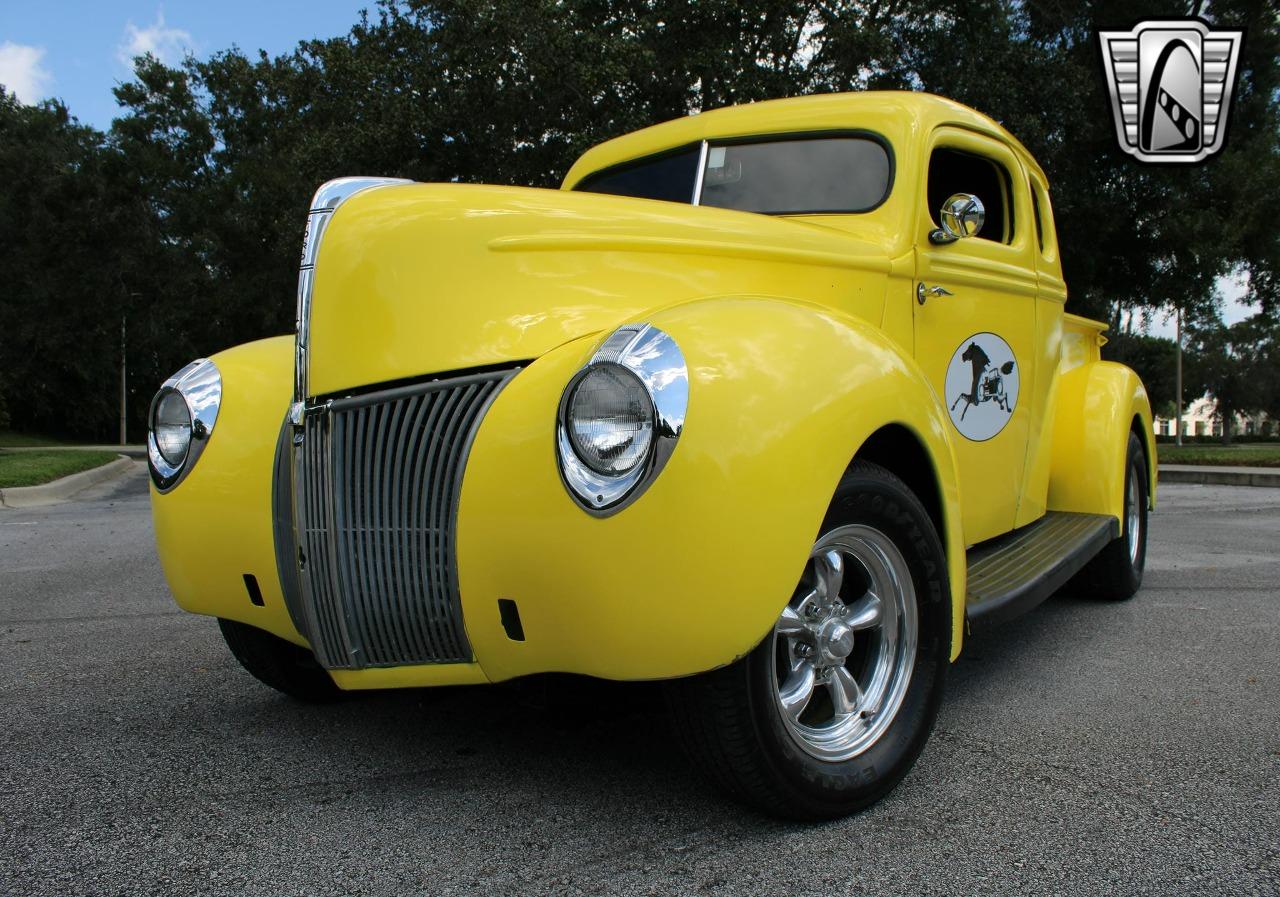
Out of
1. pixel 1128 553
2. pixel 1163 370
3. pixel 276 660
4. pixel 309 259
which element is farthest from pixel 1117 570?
pixel 1163 370

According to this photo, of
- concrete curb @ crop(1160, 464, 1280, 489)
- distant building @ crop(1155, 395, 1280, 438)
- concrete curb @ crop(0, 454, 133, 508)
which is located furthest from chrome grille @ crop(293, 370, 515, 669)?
distant building @ crop(1155, 395, 1280, 438)

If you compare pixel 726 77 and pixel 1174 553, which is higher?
pixel 726 77

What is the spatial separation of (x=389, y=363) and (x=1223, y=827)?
208cm

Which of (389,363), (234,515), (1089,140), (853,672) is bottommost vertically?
(853,672)

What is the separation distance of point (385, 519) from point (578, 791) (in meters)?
0.79

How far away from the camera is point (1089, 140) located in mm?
15281

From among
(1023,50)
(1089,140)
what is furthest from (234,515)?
(1089,140)

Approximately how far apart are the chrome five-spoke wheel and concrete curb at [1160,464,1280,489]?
12560mm

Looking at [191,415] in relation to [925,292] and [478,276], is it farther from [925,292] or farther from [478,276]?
[925,292]

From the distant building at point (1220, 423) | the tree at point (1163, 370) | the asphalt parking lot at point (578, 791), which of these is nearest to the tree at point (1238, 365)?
the tree at point (1163, 370)

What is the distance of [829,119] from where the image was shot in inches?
136

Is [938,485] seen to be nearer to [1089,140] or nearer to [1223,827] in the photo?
[1223,827]

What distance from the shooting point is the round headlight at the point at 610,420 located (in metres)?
1.89

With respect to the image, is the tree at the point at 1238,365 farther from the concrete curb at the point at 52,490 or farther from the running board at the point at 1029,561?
the running board at the point at 1029,561
